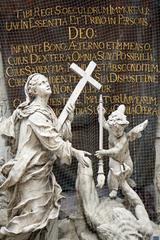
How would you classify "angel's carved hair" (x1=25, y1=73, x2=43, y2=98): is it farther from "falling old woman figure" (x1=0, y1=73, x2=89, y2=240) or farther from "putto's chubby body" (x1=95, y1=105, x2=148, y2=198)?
"putto's chubby body" (x1=95, y1=105, x2=148, y2=198)

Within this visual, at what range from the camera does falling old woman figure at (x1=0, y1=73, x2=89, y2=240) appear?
10844 millimetres

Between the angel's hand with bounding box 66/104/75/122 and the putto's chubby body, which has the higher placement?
the angel's hand with bounding box 66/104/75/122

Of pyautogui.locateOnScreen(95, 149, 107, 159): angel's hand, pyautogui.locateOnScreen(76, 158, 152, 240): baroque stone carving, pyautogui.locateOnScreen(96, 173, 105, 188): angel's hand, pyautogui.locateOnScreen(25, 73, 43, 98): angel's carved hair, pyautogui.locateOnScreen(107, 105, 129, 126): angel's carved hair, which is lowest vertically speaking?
pyautogui.locateOnScreen(76, 158, 152, 240): baroque stone carving

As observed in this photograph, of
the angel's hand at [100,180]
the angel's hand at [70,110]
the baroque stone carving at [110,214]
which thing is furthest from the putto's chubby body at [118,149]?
the angel's hand at [70,110]

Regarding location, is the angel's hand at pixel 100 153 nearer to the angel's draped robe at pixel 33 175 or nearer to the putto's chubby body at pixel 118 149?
the putto's chubby body at pixel 118 149

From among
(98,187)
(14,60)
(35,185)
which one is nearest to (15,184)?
(35,185)

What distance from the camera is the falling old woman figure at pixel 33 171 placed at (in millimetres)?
10844

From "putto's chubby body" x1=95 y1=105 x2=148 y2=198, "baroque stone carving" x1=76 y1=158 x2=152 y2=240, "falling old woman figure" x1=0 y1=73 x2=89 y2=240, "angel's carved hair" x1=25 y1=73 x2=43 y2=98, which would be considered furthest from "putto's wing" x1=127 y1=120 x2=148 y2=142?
"angel's carved hair" x1=25 y1=73 x2=43 y2=98

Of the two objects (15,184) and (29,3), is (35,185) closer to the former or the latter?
(15,184)

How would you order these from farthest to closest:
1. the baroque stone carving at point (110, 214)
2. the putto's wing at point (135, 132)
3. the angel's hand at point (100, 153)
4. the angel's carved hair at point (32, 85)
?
the putto's wing at point (135, 132) < the angel's hand at point (100, 153) < the angel's carved hair at point (32, 85) < the baroque stone carving at point (110, 214)

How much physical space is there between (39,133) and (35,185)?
1.70 feet

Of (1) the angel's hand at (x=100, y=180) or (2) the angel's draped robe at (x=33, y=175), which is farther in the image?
(1) the angel's hand at (x=100, y=180)

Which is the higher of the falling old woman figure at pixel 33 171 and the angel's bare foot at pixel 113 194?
the falling old woman figure at pixel 33 171

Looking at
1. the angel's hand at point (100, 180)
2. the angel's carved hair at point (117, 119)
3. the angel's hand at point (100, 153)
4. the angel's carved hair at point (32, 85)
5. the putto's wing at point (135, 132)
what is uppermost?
the angel's carved hair at point (32, 85)
